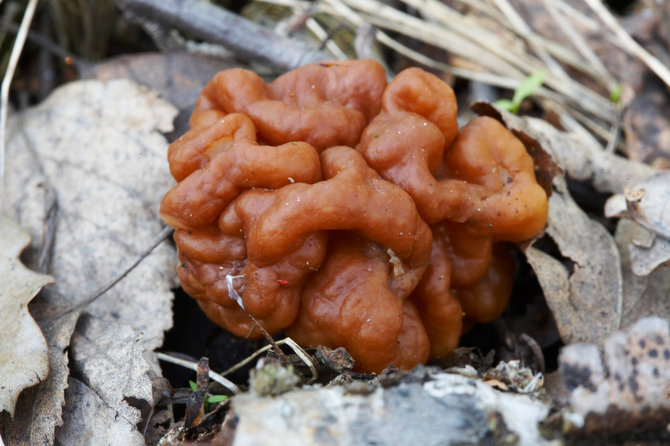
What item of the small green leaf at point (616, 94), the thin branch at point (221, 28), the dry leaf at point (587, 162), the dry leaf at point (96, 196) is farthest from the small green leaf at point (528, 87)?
the dry leaf at point (96, 196)

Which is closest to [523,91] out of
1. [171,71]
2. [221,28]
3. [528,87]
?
[528,87]

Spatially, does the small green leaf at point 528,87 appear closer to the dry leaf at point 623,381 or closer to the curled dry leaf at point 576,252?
the curled dry leaf at point 576,252

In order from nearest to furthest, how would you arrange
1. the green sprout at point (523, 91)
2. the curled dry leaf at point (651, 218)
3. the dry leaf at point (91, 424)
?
the dry leaf at point (91, 424)
the curled dry leaf at point (651, 218)
the green sprout at point (523, 91)

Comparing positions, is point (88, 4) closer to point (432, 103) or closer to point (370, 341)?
point (432, 103)

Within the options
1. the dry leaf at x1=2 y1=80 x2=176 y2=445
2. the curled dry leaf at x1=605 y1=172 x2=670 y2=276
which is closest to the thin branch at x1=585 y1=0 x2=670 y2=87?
the curled dry leaf at x1=605 y1=172 x2=670 y2=276

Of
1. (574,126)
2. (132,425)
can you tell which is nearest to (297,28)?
(574,126)
